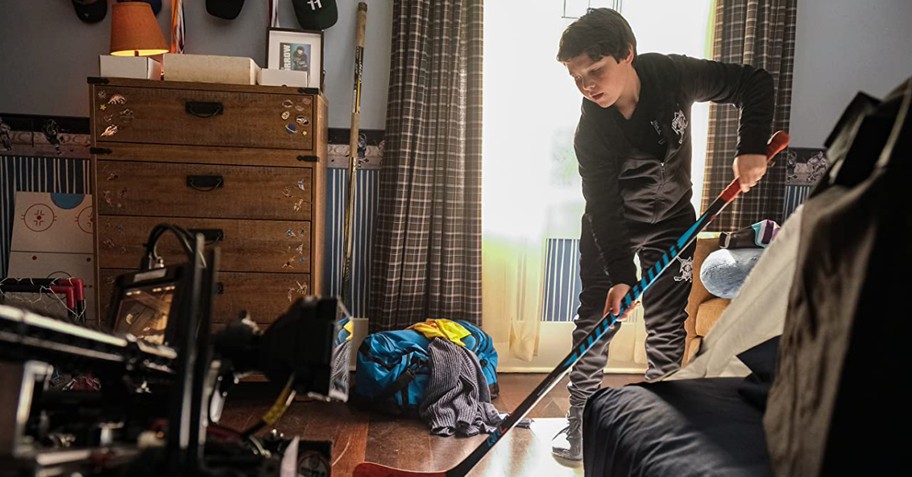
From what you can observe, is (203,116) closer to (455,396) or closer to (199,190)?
(199,190)

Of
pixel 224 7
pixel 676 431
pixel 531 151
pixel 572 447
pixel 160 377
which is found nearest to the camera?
pixel 160 377

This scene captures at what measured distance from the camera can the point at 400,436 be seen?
230cm

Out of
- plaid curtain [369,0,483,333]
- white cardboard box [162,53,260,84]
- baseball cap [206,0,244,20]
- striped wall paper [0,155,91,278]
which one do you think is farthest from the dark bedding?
striped wall paper [0,155,91,278]

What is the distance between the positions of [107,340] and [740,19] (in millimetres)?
3226

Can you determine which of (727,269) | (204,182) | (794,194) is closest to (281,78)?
(204,182)

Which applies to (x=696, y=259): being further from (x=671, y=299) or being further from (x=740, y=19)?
(x=740, y=19)

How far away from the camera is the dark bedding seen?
968mm

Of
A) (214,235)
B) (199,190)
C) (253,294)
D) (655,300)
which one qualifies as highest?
(199,190)

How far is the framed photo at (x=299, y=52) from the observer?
288 centimetres

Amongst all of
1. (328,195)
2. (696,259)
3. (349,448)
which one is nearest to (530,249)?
(696,259)

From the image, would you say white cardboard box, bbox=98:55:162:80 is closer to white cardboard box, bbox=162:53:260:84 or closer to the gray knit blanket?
white cardboard box, bbox=162:53:260:84

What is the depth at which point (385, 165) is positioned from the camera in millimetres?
3012

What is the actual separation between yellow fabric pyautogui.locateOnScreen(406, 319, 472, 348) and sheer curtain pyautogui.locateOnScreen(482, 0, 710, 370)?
0.37 meters

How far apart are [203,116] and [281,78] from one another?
34 centimetres
